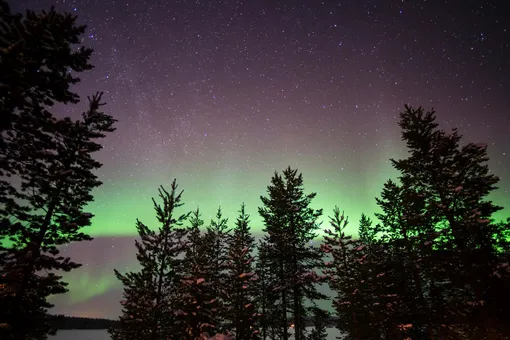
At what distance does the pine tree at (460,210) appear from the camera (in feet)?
40.8

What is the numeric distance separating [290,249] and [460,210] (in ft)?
36.8

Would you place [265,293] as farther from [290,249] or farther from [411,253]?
[411,253]

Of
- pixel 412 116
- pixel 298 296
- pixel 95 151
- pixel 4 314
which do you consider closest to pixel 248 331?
pixel 298 296

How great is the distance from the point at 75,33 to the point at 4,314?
12872mm

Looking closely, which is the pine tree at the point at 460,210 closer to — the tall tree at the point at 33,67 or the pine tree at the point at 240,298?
the pine tree at the point at 240,298

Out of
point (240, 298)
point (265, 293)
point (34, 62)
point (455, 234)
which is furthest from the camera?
point (265, 293)

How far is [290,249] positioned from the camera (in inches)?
736

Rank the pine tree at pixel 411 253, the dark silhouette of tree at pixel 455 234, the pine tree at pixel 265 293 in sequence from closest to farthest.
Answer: the dark silhouette of tree at pixel 455 234 → the pine tree at pixel 411 253 → the pine tree at pixel 265 293

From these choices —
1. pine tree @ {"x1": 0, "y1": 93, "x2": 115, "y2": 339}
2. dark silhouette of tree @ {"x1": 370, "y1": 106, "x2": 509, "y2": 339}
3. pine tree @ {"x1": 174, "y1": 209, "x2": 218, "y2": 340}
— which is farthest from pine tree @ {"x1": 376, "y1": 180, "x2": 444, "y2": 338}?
pine tree @ {"x1": 0, "y1": 93, "x2": 115, "y2": 339}

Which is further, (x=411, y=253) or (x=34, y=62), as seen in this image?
(x=411, y=253)

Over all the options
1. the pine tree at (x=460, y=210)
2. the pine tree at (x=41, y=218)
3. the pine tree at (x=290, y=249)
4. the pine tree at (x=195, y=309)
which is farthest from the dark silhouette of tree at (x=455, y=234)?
the pine tree at (x=41, y=218)

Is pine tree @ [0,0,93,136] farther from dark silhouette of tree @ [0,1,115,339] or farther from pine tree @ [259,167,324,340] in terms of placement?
pine tree @ [259,167,324,340]

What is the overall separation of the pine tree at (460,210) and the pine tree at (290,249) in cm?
776

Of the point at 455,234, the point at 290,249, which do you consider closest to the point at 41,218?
the point at 290,249
